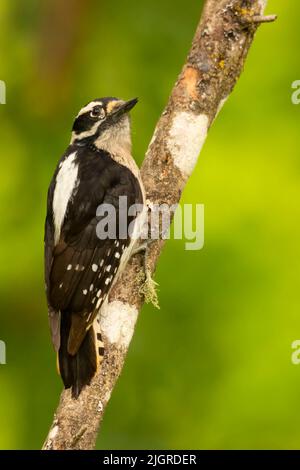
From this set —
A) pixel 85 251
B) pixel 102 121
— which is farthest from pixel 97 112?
pixel 85 251

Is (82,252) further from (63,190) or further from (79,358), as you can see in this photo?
(79,358)

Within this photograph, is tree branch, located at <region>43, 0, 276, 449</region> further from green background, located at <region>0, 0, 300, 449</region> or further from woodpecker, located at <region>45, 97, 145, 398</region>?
green background, located at <region>0, 0, 300, 449</region>

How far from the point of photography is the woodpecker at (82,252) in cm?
431

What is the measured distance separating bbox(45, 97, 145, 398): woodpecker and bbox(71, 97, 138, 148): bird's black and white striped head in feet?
0.36

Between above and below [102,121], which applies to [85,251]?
below

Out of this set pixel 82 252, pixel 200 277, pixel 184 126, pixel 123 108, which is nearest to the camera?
pixel 82 252

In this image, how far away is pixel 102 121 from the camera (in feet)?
16.3

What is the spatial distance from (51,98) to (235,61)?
1.94 m

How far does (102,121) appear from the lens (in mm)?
4953

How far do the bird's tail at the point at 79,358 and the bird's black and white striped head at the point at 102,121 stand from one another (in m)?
1.03

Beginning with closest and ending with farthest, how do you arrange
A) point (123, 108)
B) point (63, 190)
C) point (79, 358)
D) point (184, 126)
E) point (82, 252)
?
1. point (79, 358)
2. point (82, 252)
3. point (63, 190)
4. point (184, 126)
5. point (123, 108)

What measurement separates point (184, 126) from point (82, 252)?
0.82 meters

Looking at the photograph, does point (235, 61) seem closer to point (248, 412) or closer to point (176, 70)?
point (176, 70)
